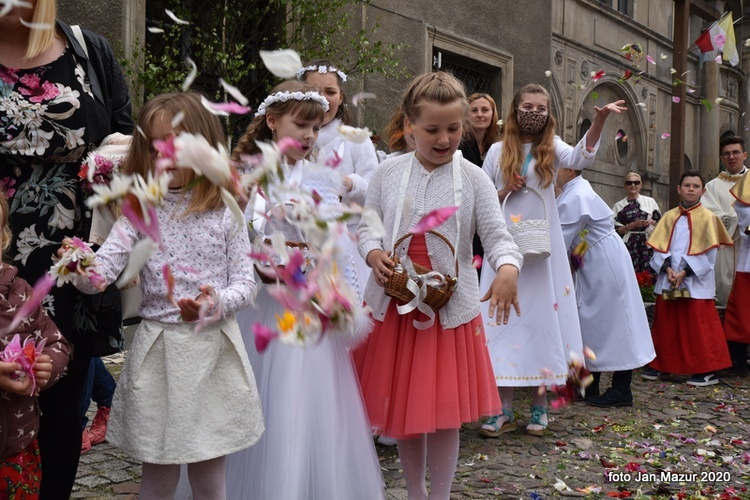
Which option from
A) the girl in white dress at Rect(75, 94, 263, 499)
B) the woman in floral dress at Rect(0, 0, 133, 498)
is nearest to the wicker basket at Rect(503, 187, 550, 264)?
the girl in white dress at Rect(75, 94, 263, 499)

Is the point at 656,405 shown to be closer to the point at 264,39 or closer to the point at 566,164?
the point at 566,164

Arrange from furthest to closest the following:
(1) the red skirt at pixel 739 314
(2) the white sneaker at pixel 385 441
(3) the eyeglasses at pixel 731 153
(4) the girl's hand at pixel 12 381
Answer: (3) the eyeglasses at pixel 731 153 < (1) the red skirt at pixel 739 314 < (2) the white sneaker at pixel 385 441 < (4) the girl's hand at pixel 12 381

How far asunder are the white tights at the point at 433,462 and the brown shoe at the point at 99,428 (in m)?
1.81

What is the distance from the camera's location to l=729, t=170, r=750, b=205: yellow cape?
6840 mm

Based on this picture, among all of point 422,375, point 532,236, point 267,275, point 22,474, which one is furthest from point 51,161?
point 532,236

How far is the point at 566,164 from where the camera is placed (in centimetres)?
435

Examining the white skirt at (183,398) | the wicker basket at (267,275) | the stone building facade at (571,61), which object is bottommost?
the white skirt at (183,398)

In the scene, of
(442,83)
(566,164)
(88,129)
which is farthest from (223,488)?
(566,164)

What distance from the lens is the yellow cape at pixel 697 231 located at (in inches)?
253

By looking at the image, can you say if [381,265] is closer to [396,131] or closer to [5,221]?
[5,221]

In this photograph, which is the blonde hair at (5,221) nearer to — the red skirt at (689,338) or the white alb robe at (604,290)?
the white alb robe at (604,290)

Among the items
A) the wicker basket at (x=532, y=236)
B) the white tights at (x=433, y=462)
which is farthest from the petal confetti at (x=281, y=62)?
the wicker basket at (x=532, y=236)

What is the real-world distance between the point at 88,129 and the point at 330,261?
3.49 feet

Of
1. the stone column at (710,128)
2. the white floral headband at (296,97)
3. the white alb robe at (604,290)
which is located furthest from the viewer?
the stone column at (710,128)
